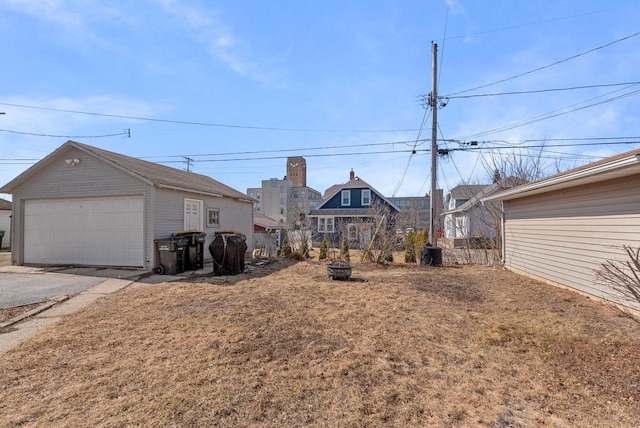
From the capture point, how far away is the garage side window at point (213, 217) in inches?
521

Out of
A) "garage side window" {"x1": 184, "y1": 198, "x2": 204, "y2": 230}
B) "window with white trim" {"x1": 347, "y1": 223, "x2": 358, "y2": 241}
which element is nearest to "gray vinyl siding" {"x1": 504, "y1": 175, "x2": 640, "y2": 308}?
"garage side window" {"x1": 184, "y1": 198, "x2": 204, "y2": 230}

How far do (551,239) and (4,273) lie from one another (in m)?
15.4

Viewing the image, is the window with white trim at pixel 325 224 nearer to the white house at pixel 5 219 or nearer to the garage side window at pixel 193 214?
the garage side window at pixel 193 214

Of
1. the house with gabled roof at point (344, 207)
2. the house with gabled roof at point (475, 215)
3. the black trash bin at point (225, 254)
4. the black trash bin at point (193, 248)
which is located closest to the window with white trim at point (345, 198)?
the house with gabled roof at point (344, 207)

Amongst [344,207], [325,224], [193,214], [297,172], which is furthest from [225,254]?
[297,172]

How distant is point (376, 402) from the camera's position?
9.18 feet

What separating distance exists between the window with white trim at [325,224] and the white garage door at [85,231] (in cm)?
1640

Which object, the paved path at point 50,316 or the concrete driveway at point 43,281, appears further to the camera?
the concrete driveway at point 43,281

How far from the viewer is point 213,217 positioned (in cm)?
1363

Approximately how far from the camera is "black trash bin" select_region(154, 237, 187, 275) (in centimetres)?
986

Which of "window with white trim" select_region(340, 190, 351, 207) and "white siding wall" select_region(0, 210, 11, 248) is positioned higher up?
"window with white trim" select_region(340, 190, 351, 207)

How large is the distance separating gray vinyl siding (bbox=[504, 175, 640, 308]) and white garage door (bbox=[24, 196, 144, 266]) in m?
11.4

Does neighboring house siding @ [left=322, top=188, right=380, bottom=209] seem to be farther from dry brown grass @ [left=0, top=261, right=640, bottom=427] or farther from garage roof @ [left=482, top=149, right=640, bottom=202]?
dry brown grass @ [left=0, top=261, right=640, bottom=427]

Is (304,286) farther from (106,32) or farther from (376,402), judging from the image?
(106,32)
